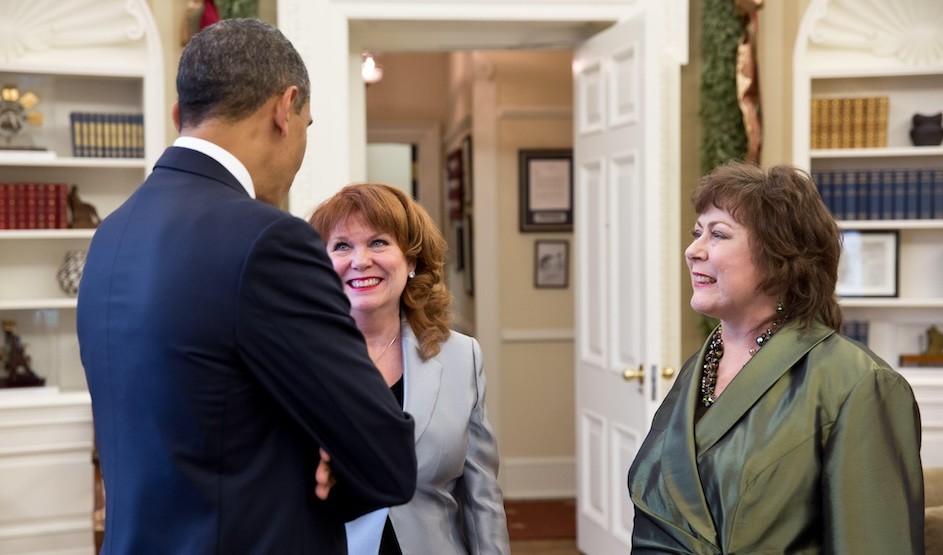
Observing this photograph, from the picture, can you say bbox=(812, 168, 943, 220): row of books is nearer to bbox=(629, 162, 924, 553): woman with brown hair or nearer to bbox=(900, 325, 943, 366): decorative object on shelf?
bbox=(900, 325, 943, 366): decorative object on shelf

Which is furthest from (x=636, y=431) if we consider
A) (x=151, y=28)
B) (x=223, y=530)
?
(x=223, y=530)

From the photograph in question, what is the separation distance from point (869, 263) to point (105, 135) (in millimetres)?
3299

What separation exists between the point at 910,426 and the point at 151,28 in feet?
11.2

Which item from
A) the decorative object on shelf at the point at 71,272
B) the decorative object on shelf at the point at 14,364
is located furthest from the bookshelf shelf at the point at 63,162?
the decorative object on shelf at the point at 14,364

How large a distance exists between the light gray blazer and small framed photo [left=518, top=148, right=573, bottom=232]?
157 inches

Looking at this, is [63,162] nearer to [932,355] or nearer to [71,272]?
[71,272]

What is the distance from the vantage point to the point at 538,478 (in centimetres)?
632

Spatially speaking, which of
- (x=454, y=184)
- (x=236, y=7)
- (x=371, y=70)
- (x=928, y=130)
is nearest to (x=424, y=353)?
(x=236, y=7)

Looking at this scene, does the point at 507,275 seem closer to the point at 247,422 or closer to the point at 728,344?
the point at 728,344

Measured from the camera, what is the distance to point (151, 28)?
420 centimetres

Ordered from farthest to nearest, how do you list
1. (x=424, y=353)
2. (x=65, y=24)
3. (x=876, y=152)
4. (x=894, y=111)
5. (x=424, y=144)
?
1. (x=424, y=144)
2. (x=894, y=111)
3. (x=876, y=152)
4. (x=65, y=24)
5. (x=424, y=353)

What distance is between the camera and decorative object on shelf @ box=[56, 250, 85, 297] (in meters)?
4.29

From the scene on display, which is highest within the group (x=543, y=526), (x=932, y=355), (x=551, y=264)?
(x=551, y=264)

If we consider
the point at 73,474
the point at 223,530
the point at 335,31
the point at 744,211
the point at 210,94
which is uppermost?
the point at 335,31
